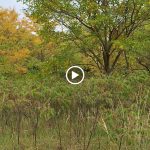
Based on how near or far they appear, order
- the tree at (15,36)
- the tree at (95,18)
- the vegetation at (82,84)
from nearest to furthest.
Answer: the vegetation at (82,84) → the tree at (95,18) → the tree at (15,36)

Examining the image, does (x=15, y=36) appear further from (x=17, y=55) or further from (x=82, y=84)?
(x=82, y=84)

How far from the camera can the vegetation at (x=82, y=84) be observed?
4051mm

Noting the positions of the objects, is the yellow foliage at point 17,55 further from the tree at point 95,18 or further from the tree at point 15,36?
the tree at point 95,18

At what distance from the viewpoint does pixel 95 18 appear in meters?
12.9

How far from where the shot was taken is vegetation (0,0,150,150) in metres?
4.05

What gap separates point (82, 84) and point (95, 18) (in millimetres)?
6399
